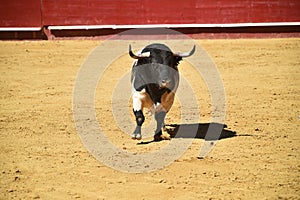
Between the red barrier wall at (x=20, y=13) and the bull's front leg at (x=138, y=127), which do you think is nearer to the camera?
the bull's front leg at (x=138, y=127)

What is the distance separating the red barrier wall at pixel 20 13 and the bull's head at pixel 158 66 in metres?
7.97

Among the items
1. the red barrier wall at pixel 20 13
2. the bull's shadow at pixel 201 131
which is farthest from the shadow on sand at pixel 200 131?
the red barrier wall at pixel 20 13

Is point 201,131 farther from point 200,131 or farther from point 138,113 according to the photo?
point 138,113

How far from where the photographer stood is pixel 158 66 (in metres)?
5.19

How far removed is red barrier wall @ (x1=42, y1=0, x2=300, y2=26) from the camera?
1255 centimetres

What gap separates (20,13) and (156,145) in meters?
8.66

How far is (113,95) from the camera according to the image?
7.39 meters

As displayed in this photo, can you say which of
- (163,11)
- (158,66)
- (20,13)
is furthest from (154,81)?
(20,13)

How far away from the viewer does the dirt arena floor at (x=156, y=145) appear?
398cm

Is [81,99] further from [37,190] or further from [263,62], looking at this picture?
[263,62]

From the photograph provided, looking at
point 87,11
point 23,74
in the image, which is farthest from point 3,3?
point 23,74

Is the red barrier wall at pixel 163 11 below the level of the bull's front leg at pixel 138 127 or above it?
below

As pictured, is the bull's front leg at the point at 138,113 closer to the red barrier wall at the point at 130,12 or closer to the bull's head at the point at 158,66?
the bull's head at the point at 158,66

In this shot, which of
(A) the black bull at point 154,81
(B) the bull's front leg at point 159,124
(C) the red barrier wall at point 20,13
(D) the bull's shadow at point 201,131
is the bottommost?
(C) the red barrier wall at point 20,13
